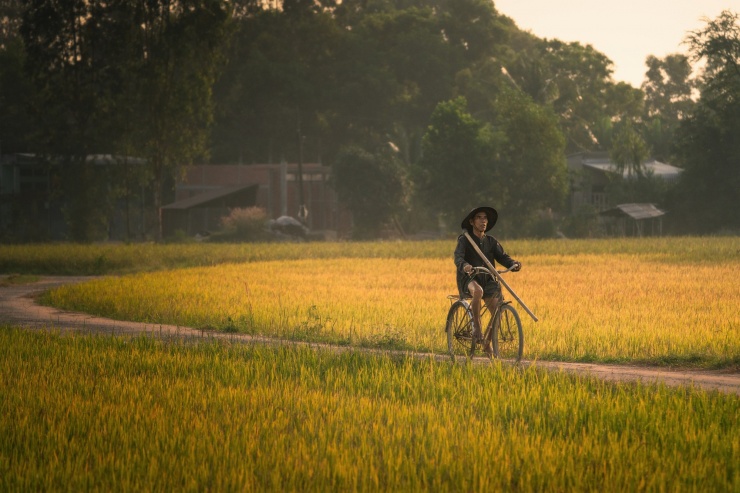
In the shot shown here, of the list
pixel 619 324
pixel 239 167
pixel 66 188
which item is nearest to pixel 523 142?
pixel 239 167

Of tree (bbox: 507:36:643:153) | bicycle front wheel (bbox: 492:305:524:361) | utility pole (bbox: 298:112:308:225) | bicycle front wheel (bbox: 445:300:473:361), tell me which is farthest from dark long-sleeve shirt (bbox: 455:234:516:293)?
tree (bbox: 507:36:643:153)

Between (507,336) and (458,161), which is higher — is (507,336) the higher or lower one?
the lower one

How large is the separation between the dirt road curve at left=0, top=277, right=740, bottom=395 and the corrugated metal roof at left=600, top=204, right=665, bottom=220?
3926cm

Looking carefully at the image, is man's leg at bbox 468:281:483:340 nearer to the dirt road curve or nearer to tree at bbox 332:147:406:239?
the dirt road curve

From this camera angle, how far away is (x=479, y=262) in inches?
579

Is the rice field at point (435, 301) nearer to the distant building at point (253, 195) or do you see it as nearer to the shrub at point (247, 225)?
the shrub at point (247, 225)

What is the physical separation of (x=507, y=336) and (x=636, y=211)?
184 ft

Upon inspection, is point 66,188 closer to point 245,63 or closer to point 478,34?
point 245,63

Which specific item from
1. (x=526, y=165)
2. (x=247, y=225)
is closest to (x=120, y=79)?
(x=247, y=225)

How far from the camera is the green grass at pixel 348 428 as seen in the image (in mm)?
8695

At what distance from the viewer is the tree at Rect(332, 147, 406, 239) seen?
74.2 meters

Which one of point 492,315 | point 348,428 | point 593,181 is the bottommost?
point 348,428

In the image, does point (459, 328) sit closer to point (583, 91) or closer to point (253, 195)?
point (253, 195)

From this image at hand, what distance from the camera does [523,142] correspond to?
2766 inches
